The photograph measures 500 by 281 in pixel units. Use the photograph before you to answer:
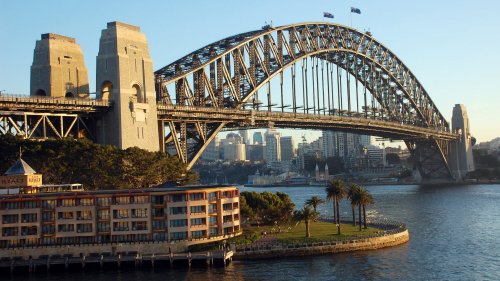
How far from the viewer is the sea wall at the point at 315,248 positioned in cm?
6494

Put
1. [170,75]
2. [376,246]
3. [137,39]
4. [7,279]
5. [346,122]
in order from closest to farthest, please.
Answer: [7,279] < [376,246] < [137,39] < [170,75] < [346,122]

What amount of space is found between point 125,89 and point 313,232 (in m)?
30.8

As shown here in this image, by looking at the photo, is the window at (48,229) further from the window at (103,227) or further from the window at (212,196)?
the window at (212,196)

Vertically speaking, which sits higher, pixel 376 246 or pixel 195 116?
pixel 195 116

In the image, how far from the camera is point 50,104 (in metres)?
75.1

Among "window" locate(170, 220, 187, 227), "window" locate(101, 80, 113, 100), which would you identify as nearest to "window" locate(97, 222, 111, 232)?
"window" locate(170, 220, 187, 227)

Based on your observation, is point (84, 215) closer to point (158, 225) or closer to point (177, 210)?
point (158, 225)

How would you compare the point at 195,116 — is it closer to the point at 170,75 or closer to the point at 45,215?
the point at 170,75

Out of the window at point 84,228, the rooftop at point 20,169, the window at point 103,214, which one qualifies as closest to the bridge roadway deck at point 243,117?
the rooftop at point 20,169

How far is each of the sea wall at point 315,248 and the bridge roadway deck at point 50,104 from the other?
28547mm

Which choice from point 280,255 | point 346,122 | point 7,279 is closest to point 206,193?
point 280,255

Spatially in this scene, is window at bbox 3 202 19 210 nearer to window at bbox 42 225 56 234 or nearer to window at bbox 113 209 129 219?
window at bbox 42 225 56 234

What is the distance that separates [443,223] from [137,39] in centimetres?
5180

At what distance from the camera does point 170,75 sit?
103688 millimetres
